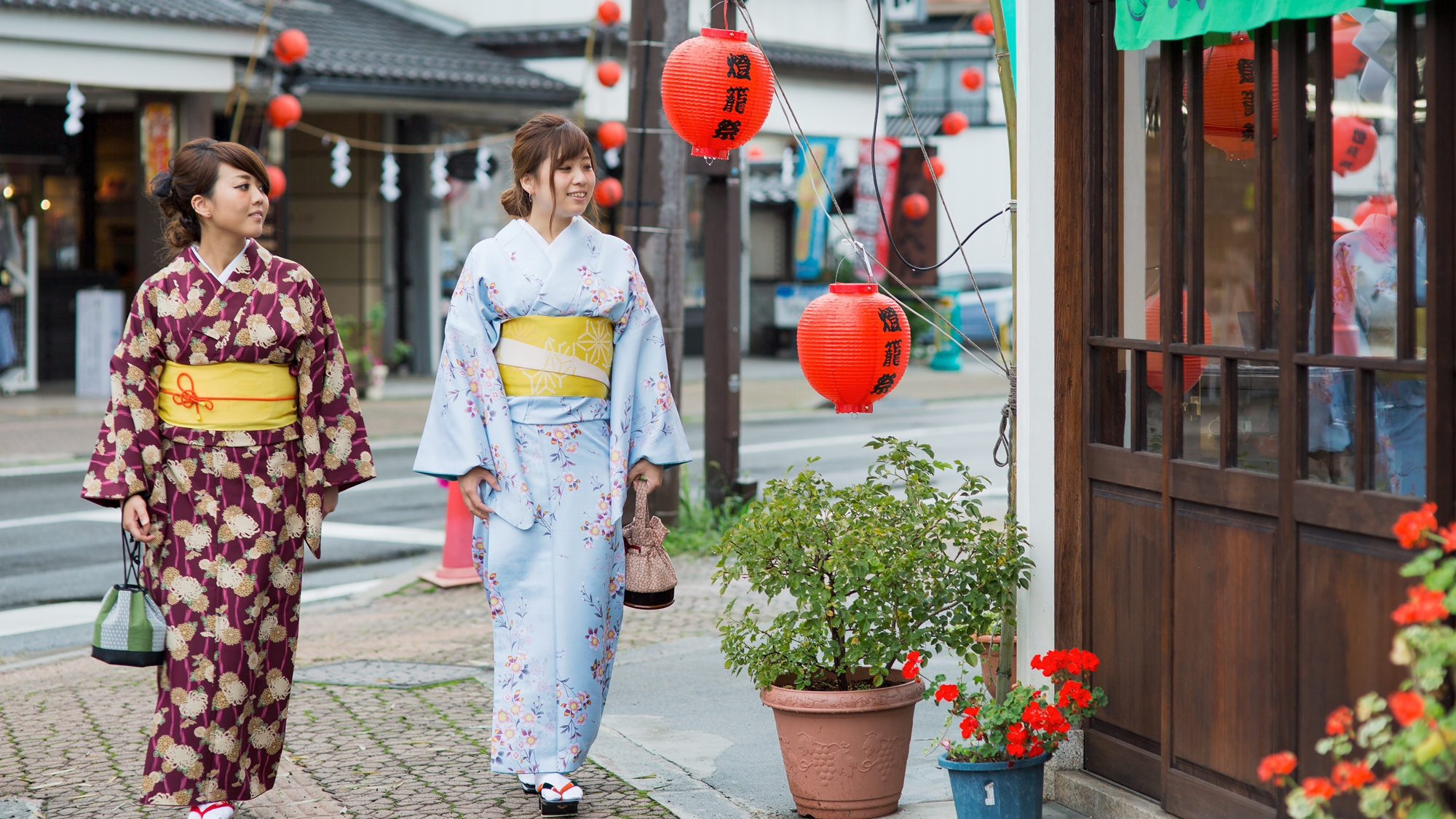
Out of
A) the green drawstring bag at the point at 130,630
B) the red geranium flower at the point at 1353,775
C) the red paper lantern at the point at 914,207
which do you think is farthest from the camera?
the red paper lantern at the point at 914,207

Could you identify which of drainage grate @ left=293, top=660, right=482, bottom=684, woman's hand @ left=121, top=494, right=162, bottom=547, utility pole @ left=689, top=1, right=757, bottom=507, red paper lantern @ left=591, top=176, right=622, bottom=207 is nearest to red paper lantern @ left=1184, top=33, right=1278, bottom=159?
woman's hand @ left=121, top=494, right=162, bottom=547

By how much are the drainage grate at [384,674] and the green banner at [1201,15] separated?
3954mm

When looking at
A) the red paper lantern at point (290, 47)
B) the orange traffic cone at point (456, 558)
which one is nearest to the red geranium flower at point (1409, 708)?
the orange traffic cone at point (456, 558)

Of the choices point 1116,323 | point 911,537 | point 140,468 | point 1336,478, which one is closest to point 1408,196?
point 1336,478

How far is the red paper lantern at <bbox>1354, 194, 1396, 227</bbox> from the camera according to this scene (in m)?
3.06

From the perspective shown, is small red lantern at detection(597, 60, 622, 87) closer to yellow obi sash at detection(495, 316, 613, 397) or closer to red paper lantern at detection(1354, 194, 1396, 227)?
yellow obi sash at detection(495, 316, 613, 397)

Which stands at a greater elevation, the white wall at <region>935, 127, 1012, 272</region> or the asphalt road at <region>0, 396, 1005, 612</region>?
the white wall at <region>935, 127, 1012, 272</region>

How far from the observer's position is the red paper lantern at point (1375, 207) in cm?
306

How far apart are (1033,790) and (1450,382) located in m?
1.63

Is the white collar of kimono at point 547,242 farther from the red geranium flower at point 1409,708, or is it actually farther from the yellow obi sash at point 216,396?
the red geranium flower at point 1409,708

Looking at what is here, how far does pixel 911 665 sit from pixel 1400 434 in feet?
5.14

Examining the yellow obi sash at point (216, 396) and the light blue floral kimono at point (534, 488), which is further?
the light blue floral kimono at point (534, 488)

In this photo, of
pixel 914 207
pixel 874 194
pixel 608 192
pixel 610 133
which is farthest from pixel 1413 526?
pixel 874 194

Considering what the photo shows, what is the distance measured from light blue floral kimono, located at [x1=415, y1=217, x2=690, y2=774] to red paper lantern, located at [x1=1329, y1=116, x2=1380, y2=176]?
218cm
